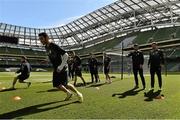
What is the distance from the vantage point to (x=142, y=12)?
2655 inches

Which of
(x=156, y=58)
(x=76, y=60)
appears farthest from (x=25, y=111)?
(x=76, y=60)

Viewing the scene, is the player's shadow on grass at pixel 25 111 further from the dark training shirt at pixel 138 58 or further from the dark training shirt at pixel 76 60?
the dark training shirt at pixel 76 60

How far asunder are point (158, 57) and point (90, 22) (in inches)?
2774

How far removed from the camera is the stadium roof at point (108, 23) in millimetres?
65031

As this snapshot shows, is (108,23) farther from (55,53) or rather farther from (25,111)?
(25,111)

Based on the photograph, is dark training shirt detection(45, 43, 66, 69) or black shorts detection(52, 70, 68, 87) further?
black shorts detection(52, 70, 68, 87)

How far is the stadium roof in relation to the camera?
213ft

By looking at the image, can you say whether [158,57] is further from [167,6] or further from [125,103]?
[167,6]

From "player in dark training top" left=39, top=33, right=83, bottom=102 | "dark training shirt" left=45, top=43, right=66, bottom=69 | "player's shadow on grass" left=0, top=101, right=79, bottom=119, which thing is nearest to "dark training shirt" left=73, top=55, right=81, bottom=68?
"player in dark training top" left=39, top=33, right=83, bottom=102

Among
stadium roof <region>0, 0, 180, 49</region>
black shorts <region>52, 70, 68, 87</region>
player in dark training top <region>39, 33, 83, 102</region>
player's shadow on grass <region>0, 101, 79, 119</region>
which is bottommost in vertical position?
player's shadow on grass <region>0, 101, 79, 119</region>

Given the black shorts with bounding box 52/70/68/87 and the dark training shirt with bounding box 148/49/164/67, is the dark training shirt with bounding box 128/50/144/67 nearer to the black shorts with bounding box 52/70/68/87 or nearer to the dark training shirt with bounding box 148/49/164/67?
the dark training shirt with bounding box 148/49/164/67

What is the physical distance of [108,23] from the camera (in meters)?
77.2

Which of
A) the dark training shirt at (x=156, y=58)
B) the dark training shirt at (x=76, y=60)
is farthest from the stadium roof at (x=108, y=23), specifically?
the dark training shirt at (x=156, y=58)

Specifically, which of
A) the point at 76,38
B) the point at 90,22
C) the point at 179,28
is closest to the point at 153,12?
the point at 179,28
